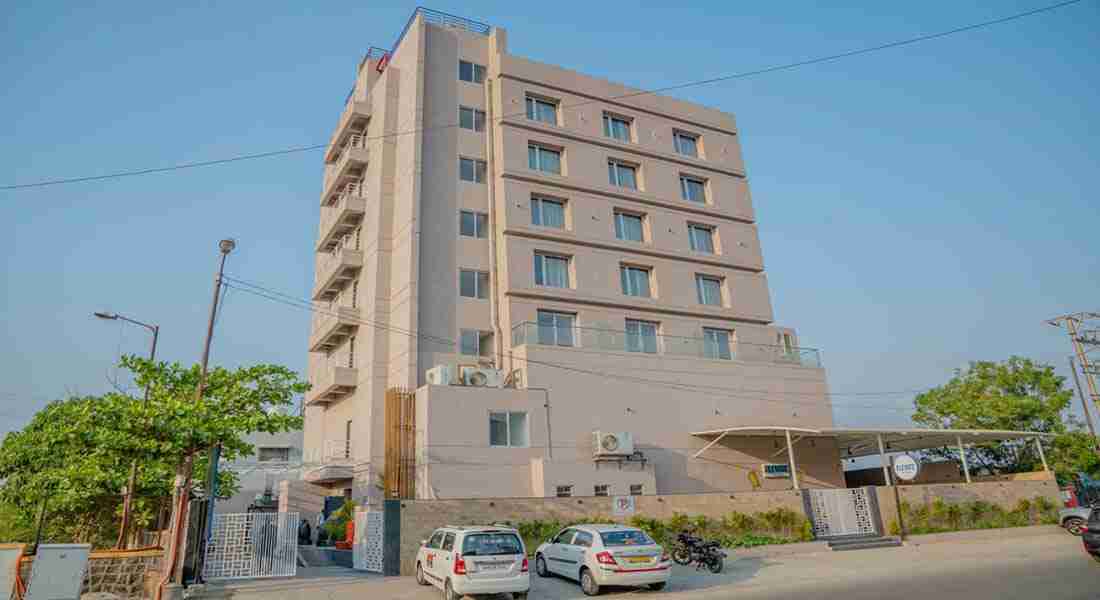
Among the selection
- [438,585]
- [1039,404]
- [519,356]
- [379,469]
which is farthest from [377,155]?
[1039,404]

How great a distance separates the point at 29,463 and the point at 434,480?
67.7 ft

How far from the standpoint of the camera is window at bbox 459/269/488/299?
30453 millimetres

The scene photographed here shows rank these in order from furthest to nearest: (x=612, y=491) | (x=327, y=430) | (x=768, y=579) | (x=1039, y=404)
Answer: (x=1039, y=404)
(x=327, y=430)
(x=612, y=491)
(x=768, y=579)

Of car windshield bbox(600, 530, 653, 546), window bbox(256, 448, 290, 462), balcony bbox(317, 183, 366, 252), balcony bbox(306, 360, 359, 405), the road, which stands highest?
balcony bbox(317, 183, 366, 252)

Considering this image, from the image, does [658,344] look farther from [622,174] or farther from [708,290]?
[622,174]

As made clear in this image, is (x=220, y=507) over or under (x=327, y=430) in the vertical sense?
under

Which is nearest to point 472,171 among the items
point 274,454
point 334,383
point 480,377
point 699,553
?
point 480,377

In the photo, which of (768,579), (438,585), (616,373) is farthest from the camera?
(616,373)

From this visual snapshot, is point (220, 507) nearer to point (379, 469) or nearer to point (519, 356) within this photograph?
point (379, 469)

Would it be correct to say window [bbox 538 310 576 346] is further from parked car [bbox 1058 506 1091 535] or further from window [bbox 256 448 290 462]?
window [bbox 256 448 290 462]

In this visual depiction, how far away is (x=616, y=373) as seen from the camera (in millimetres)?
28953

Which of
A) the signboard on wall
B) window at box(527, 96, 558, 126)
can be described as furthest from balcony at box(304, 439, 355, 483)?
window at box(527, 96, 558, 126)

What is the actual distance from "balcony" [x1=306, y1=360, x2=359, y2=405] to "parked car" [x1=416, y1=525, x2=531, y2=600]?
16932 millimetres

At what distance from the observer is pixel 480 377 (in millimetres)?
26281
